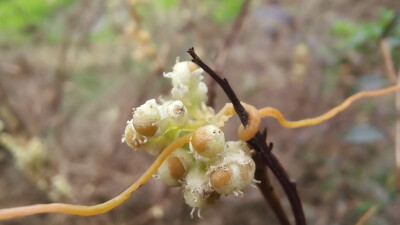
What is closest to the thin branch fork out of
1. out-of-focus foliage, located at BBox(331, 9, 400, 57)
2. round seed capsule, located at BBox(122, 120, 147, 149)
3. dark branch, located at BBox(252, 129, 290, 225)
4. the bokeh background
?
dark branch, located at BBox(252, 129, 290, 225)

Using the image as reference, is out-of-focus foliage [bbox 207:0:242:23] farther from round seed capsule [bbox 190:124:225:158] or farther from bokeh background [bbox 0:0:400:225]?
round seed capsule [bbox 190:124:225:158]

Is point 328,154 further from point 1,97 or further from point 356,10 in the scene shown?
point 1,97

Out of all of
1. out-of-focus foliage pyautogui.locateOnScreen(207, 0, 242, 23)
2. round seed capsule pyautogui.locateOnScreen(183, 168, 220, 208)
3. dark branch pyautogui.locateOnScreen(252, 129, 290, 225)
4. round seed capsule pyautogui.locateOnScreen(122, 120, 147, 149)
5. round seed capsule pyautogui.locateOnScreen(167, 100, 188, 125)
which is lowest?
round seed capsule pyautogui.locateOnScreen(183, 168, 220, 208)

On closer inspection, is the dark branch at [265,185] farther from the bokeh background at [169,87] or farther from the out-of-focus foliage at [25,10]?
the out-of-focus foliage at [25,10]

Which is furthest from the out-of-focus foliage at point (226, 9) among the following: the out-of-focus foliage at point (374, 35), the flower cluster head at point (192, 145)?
the flower cluster head at point (192, 145)

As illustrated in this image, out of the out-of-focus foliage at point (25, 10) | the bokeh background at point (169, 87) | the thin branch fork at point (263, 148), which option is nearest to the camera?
the thin branch fork at point (263, 148)

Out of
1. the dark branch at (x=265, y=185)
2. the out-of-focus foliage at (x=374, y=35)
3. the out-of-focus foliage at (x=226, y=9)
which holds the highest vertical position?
the out-of-focus foliage at (x=226, y=9)

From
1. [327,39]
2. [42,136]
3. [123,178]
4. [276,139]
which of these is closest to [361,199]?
[276,139]
